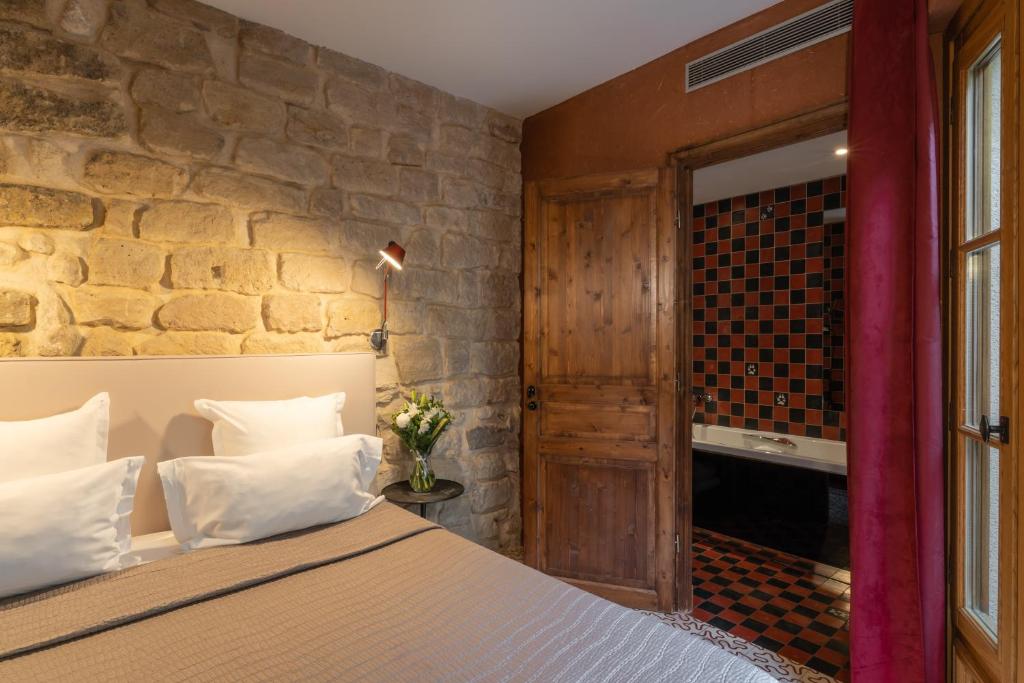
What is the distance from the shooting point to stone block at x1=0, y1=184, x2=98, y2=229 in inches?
68.1

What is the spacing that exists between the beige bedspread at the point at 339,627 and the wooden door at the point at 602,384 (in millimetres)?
1258

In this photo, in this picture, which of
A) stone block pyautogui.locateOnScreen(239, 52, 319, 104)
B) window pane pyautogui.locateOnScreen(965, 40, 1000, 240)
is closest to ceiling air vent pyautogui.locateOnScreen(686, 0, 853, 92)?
window pane pyautogui.locateOnScreen(965, 40, 1000, 240)

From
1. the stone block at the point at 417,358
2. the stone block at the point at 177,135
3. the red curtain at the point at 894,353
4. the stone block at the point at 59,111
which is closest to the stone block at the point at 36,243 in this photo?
the stone block at the point at 59,111

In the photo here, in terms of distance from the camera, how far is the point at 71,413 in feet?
5.39

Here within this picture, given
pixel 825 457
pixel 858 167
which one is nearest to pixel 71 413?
pixel 858 167

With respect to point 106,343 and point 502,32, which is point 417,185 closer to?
point 502,32

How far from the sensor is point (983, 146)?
157 cm

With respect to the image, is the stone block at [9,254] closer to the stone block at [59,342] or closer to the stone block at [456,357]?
the stone block at [59,342]

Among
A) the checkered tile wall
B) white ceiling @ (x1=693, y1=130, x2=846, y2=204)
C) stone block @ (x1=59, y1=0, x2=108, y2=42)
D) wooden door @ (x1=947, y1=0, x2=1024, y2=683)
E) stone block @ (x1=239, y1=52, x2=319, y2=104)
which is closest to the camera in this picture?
wooden door @ (x1=947, y1=0, x2=1024, y2=683)

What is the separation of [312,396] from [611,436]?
1447mm

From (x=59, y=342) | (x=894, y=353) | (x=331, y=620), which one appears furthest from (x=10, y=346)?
(x=894, y=353)

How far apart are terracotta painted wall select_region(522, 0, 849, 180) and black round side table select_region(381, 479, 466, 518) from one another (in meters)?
1.82

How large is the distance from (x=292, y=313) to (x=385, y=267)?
0.52 m

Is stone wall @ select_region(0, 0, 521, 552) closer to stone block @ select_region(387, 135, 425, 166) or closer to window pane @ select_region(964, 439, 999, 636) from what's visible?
stone block @ select_region(387, 135, 425, 166)
